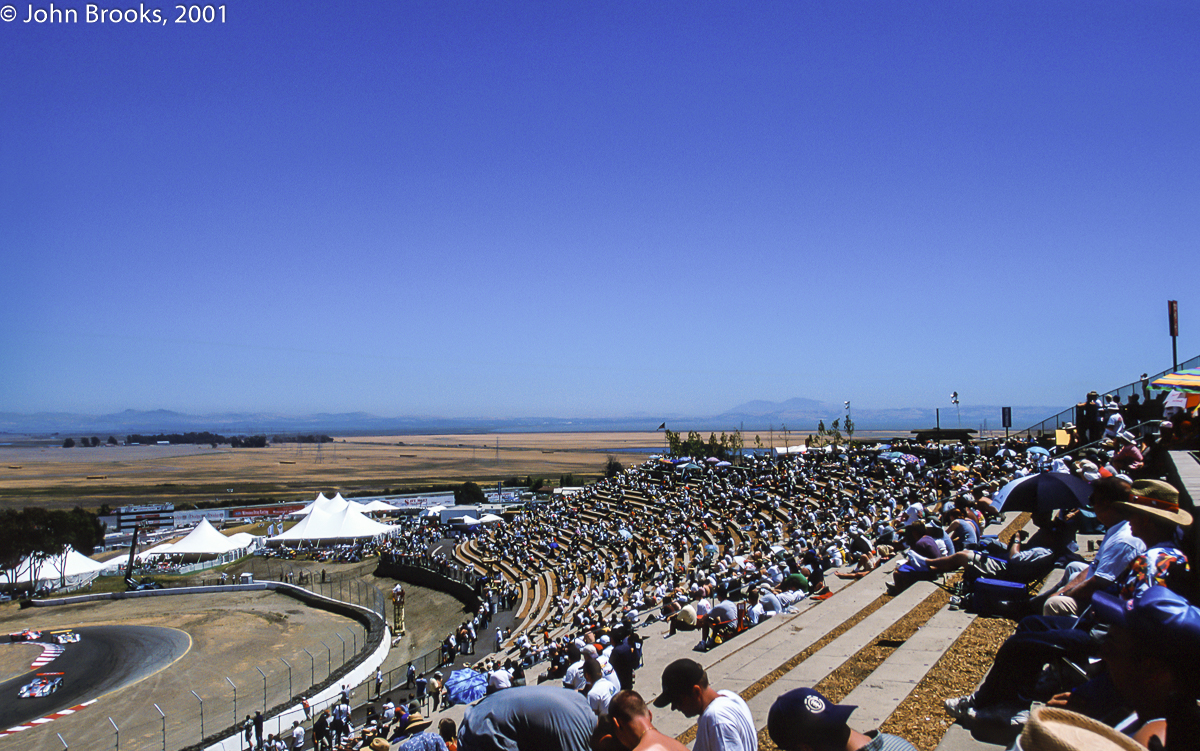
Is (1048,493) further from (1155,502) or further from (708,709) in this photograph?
(708,709)

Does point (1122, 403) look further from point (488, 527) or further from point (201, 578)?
point (201, 578)

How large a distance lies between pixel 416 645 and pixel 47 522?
31562 mm

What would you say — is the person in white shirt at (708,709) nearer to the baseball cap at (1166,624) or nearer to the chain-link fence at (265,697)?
the baseball cap at (1166,624)

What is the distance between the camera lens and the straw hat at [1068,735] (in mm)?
1912

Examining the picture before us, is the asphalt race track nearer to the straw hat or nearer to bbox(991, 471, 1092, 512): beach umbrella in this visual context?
bbox(991, 471, 1092, 512): beach umbrella

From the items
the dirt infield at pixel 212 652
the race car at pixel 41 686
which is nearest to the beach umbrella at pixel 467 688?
the dirt infield at pixel 212 652

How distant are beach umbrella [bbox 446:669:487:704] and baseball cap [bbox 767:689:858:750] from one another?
7.14 m

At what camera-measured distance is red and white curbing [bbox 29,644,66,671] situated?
75.8 ft

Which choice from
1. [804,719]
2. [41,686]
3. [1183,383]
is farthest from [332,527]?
[804,719]

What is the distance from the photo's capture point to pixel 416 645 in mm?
26219

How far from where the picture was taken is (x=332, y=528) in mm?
43312

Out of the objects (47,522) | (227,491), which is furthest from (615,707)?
(227,491)

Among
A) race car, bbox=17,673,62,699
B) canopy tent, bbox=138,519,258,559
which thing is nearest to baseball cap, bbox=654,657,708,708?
race car, bbox=17,673,62,699

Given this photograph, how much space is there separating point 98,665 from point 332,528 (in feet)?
67.3
